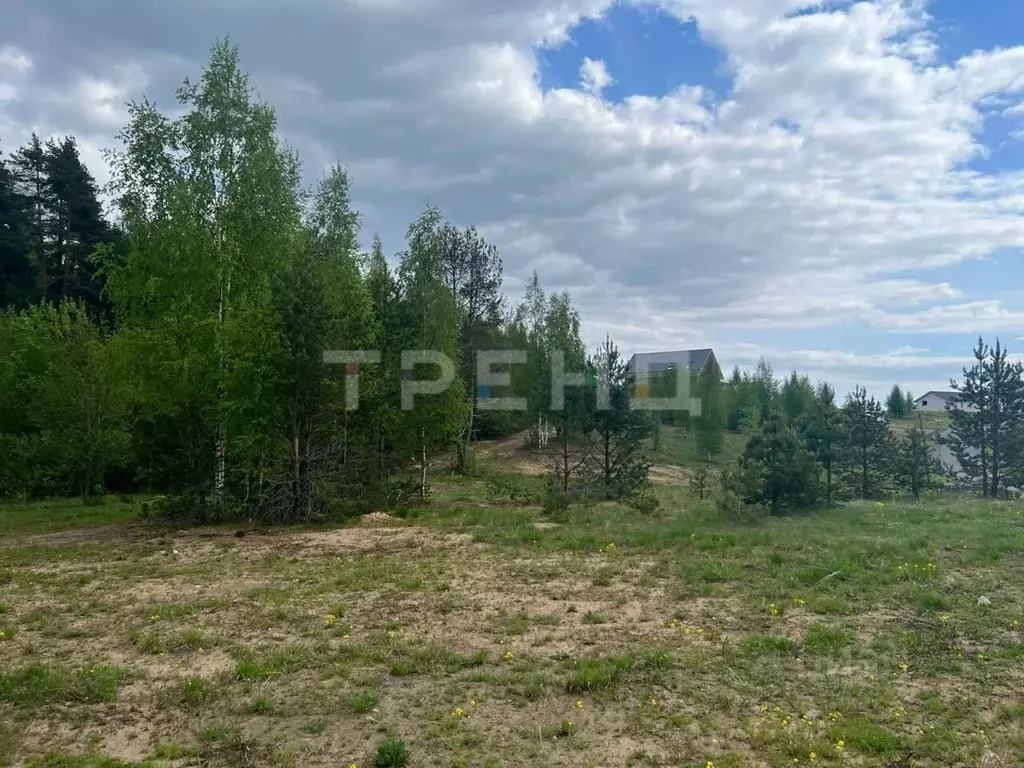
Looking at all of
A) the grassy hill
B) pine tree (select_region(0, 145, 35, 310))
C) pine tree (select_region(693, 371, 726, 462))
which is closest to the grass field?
pine tree (select_region(0, 145, 35, 310))

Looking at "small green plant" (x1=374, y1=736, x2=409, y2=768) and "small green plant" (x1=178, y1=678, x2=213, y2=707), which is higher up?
"small green plant" (x1=374, y1=736, x2=409, y2=768)

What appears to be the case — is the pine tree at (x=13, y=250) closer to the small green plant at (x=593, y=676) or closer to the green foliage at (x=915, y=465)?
the small green plant at (x=593, y=676)

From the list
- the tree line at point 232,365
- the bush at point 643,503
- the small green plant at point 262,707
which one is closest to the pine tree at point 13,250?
the tree line at point 232,365

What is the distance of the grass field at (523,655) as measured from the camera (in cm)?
465

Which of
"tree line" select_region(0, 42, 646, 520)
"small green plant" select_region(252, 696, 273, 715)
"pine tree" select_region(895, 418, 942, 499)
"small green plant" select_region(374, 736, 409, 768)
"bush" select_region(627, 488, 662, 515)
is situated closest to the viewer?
"small green plant" select_region(374, 736, 409, 768)

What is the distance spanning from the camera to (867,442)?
21344 millimetres

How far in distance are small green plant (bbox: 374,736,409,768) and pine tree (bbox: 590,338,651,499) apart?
1275cm

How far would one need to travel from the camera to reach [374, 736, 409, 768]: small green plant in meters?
4.39

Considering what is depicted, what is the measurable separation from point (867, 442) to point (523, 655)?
18397 mm

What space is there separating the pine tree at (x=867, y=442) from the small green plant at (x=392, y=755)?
1926cm

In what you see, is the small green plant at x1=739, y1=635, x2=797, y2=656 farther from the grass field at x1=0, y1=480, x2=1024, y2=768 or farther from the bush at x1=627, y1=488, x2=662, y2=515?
the bush at x1=627, y1=488, x2=662, y2=515

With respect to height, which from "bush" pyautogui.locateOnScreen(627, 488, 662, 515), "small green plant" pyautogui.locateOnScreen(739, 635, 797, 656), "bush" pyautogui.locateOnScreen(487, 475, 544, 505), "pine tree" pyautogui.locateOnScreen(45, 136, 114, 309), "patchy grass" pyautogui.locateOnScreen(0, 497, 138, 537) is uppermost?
"pine tree" pyautogui.locateOnScreen(45, 136, 114, 309)

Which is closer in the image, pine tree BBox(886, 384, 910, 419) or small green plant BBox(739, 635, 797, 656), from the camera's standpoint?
small green plant BBox(739, 635, 797, 656)

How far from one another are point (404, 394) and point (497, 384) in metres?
15.1
